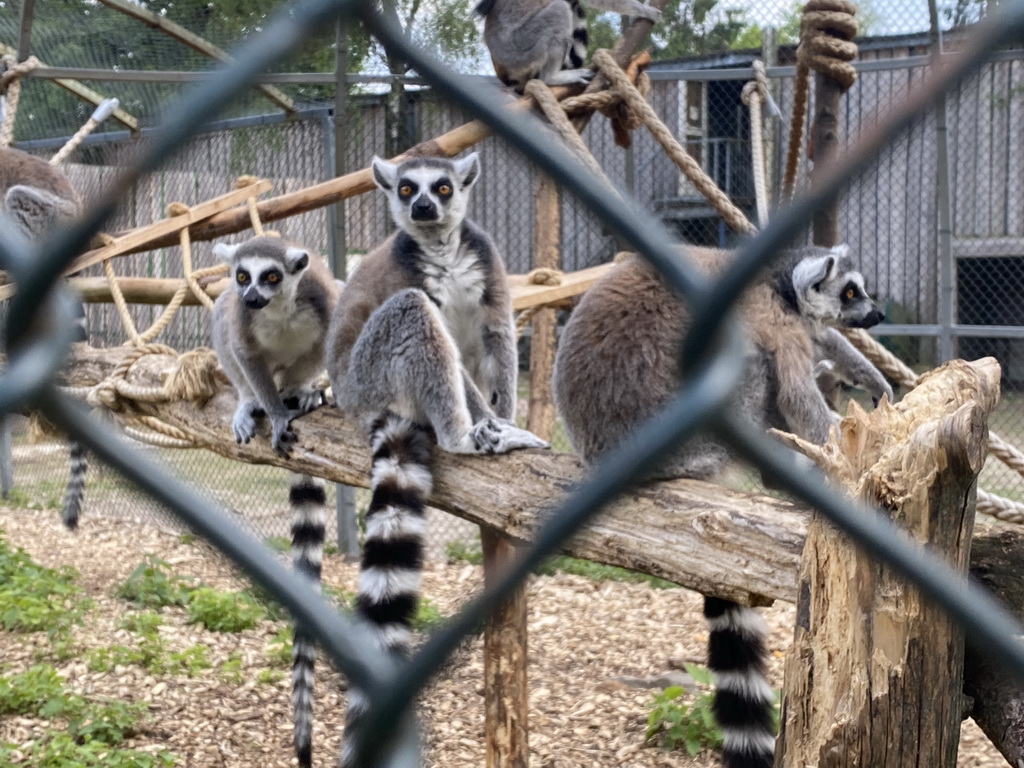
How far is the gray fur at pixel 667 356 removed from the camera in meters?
3.99

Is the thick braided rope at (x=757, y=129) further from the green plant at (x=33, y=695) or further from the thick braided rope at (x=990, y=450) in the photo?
the green plant at (x=33, y=695)

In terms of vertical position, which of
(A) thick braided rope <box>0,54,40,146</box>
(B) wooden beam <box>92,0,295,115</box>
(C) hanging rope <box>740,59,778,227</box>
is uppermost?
(A) thick braided rope <box>0,54,40,146</box>

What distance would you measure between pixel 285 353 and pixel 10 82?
16.1 feet

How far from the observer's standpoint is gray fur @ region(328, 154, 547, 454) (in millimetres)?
4113

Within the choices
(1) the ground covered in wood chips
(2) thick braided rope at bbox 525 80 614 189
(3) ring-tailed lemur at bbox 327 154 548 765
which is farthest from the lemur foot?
(2) thick braided rope at bbox 525 80 614 189

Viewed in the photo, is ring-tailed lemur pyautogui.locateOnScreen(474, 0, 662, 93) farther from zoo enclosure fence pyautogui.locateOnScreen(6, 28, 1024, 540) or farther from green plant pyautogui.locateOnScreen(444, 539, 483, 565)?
green plant pyautogui.locateOnScreen(444, 539, 483, 565)

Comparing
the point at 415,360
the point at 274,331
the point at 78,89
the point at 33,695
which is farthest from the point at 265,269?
the point at 78,89

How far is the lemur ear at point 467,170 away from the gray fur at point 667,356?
1047 millimetres

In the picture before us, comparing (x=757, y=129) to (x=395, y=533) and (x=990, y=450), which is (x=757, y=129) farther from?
(x=395, y=533)

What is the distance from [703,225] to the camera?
7.83m

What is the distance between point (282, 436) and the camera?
4.65 m

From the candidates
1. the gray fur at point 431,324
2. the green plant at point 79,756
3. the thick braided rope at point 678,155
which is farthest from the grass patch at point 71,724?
the thick braided rope at point 678,155

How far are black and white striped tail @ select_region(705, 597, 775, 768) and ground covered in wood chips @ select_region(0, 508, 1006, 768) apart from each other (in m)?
1.12

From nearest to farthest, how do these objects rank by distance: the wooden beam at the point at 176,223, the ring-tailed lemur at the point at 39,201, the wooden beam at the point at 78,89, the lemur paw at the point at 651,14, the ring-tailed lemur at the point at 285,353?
the ring-tailed lemur at the point at 285,353
the wooden beam at the point at 176,223
the lemur paw at the point at 651,14
the ring-tailed lemur at the point at 39,201
the wooden beam at the point at 78,89
